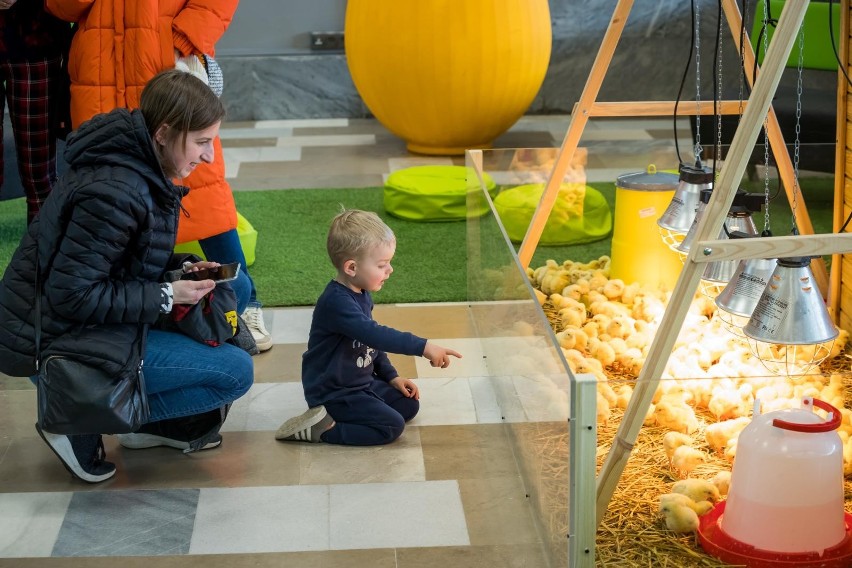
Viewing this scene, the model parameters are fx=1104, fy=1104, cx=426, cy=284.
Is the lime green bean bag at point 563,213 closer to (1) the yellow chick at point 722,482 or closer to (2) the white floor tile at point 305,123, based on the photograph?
(1) the yellow chick at point 722,482

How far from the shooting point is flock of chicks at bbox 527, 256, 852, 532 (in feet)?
6.45

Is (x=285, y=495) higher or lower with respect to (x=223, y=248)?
lower

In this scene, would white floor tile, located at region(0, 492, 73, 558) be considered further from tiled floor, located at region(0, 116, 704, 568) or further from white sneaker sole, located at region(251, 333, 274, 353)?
white sneaker sole, located at region(251, 333, 274, 353)

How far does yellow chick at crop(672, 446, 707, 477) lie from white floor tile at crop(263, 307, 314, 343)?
1423mm

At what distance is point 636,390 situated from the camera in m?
1.93

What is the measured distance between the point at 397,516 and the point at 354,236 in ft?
2.11

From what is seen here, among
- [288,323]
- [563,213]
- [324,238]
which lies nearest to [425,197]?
[324,238]

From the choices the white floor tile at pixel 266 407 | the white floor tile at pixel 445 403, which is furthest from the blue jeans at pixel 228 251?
the white floor tile at pixel 445 403

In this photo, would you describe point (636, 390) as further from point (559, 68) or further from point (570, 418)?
point (559, 68)

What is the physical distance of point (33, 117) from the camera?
126 inches

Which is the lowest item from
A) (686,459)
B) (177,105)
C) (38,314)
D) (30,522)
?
(30,522)

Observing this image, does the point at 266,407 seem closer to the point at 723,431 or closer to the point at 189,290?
the point at 189,290

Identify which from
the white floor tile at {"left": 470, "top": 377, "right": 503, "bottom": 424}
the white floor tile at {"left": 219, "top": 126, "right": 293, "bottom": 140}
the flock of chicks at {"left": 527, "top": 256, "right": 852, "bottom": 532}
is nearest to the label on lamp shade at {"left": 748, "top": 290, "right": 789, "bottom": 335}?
the flock of chicks at {"left": 527, "top": 256, "right": 852, "bottom": 532}

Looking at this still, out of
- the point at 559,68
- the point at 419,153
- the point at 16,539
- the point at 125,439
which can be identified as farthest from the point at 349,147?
the point at 16,539
